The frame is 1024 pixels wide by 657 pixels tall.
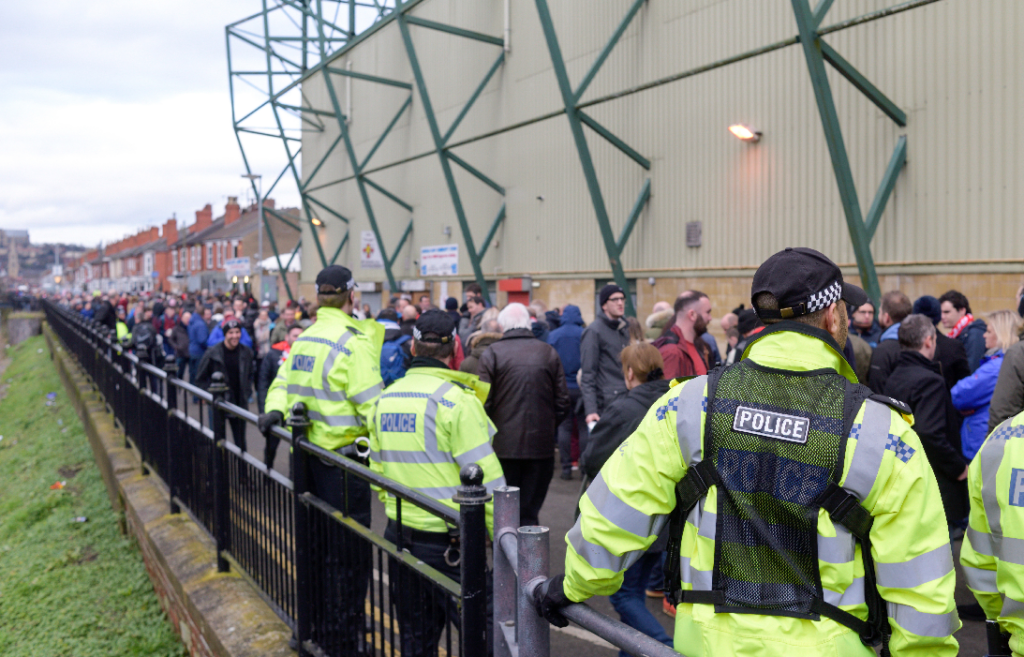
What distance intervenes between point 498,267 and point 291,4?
474 inches

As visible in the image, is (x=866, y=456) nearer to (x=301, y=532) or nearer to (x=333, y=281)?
(x=301, y=532)

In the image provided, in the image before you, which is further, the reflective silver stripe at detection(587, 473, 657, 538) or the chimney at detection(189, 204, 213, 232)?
the chimney at detection(189, 204, 213, 232)

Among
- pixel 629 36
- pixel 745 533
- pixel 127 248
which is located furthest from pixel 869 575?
pixel 127 248

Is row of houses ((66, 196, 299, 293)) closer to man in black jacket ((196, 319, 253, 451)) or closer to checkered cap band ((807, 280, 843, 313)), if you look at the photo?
man in black jacket ((196, 319, 253, 451))

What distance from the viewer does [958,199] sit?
978 centimetres

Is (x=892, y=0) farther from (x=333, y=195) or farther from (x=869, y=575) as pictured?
(x=333, y=195)

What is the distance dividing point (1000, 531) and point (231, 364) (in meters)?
8.42

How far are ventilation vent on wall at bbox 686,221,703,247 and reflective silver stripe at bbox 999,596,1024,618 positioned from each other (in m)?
11.4

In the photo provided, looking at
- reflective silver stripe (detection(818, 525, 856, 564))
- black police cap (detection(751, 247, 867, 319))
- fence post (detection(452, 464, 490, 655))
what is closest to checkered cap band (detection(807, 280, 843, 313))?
black police cap (detection(751, 247, 867, 319))

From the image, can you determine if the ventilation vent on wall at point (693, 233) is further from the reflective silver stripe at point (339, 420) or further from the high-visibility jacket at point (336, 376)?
the reflective silver stripe at point (339, 420)

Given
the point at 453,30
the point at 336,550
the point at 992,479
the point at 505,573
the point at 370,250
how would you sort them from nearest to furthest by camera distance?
the point at 505,573 < the point at 992,479 < the point at 336,550 < the point at 453,30 < the point at 370,250

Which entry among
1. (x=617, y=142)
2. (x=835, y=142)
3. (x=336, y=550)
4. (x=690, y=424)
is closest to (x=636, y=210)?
(x=617, y=142)

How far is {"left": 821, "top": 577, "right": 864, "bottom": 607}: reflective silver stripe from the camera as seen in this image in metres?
1.86

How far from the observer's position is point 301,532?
3576 millimetres
